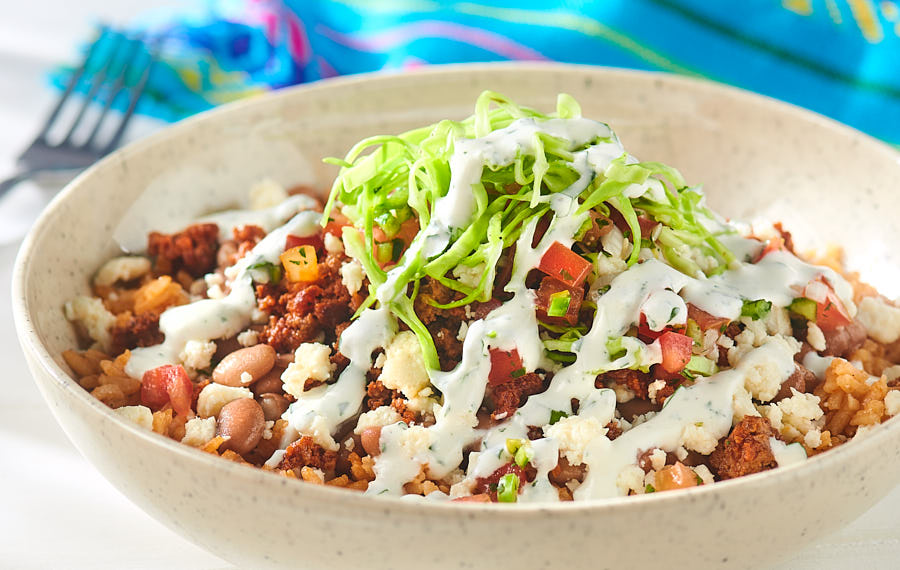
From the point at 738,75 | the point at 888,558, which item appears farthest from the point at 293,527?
the point at 738,75

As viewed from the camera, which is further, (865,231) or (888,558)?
(865,231)

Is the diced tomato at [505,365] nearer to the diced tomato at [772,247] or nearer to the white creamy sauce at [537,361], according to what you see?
the white creamy sauce at [537,361]

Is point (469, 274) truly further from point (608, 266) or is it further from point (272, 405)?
point (272, 405)

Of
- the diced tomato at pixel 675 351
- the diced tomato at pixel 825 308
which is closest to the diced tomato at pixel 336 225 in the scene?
the diced tomato at pixel 675 351

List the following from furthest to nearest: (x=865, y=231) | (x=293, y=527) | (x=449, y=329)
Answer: (x=865, y=231)
(x=449, y=329)
(x=293, y=527)

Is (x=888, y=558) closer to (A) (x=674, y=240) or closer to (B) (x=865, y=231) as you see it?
(A) (x=674, y=240)

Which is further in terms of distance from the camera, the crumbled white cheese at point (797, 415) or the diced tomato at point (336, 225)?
the diced tomato at point (336, 225)
